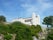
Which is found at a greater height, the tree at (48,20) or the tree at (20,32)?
the tree at (48,20)

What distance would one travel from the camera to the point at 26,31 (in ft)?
76.8

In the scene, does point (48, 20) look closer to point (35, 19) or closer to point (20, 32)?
point (35, 19)

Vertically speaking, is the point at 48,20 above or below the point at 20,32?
above

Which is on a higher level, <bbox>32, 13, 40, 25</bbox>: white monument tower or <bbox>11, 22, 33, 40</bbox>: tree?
<bbox>32, 13, 40, 25</bbox>: white monument tower

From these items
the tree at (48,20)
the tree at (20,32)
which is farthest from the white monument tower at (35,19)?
the tree at (20,32)

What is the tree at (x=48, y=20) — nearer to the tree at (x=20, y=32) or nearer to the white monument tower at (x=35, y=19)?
the white monument tower at (x=35, y=19)

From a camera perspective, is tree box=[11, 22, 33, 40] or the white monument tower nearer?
tree box=[11, 22, 33, 40]

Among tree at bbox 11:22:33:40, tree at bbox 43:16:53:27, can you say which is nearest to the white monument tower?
tree at bbox 43:16:53:27

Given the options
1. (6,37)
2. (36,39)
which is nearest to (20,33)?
(6,37)

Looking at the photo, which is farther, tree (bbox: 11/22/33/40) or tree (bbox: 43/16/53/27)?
tree (bbox: 43/16/53/27)

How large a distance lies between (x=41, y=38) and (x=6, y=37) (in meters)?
8.64

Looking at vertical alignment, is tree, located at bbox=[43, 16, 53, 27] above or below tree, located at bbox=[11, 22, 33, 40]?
above

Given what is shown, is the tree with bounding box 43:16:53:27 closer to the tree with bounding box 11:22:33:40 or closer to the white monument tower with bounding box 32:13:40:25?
the white monument tower with bounding box 32:13:40:25

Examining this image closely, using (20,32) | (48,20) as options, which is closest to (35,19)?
(48,20)
